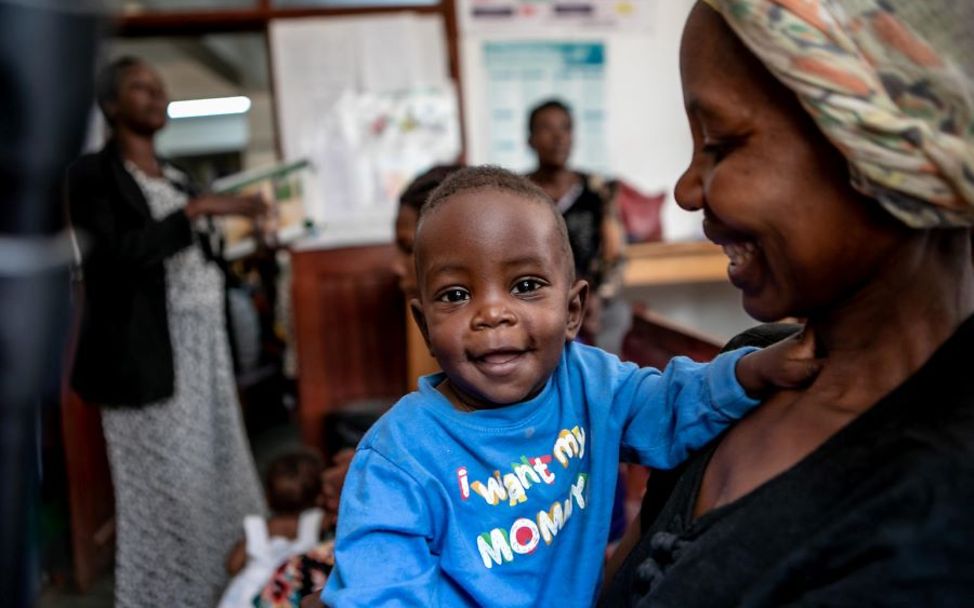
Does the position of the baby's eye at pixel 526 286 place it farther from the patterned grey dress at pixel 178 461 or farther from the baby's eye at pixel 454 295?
the patterned grey dress at pixel 178 461

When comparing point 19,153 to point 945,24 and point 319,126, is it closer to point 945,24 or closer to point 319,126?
point 945,24

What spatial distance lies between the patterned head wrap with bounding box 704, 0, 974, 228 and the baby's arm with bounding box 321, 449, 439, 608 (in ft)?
1.97

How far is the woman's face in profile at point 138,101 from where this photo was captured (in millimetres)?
2959

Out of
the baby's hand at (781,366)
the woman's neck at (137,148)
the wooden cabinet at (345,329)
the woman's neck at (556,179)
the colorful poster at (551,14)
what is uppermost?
the colorful poster at (551,14)

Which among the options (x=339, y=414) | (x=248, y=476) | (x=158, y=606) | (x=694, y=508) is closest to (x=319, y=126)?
(x=339, y=414)

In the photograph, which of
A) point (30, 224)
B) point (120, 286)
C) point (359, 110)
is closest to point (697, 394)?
point (30, 224)

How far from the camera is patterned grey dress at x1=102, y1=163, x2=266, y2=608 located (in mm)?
2922

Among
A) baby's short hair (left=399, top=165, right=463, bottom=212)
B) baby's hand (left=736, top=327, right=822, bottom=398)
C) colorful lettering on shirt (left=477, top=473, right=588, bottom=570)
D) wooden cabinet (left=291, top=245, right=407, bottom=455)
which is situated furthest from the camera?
wooden cabinet (left=291, top=245, right=407, bottom=455)

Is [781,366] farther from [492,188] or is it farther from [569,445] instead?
[492,188]

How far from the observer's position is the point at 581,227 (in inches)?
137

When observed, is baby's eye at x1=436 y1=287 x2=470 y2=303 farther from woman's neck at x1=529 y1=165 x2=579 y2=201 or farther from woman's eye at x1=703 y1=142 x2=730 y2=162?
woman's neck at x1=529 y1=165 x2=579 y2=201

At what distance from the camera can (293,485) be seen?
302 centimetres

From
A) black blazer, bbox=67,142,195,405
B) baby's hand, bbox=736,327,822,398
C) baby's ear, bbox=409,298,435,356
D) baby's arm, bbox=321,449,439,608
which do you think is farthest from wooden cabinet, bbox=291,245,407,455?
baby's hand, bbox=736,327,822,398

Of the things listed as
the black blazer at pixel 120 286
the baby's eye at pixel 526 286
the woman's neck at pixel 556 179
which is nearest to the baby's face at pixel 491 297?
the baby's eye at pixel 526 286
